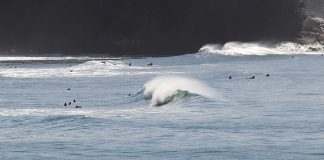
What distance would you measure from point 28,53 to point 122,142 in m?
139

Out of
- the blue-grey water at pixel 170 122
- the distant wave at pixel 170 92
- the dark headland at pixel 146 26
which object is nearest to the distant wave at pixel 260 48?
the dark headland at pixel 146 26

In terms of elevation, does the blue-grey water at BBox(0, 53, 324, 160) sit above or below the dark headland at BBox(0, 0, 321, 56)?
below

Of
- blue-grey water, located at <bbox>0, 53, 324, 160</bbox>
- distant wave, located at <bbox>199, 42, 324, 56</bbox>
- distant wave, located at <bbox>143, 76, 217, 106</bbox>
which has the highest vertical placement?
distant wave, located at <bbox>199, 42, 324, 56</bbox>

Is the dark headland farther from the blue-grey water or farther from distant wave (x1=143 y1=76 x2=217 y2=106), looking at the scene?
distant wave (x1=143 y1=76 x2=217 y2=106)

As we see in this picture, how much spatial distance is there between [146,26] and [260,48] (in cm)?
2344

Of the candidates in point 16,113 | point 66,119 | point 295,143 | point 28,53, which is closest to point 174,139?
point 295,143

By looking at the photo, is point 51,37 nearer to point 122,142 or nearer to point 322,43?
point 322,43

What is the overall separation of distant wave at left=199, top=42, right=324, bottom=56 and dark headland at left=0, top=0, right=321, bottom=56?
96.6 inches

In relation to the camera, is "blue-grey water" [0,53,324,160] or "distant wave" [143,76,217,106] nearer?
"blue-grey water" [0,53,324,160]

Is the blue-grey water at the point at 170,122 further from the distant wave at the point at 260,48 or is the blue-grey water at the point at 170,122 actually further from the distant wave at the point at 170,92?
the distant wave at the point at 260,48

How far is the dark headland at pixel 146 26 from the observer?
161 metres

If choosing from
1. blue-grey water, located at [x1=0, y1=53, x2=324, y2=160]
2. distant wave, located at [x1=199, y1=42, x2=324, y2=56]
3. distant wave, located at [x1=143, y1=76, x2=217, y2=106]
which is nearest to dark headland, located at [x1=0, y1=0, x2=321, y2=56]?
distant wave, located at [x1=199, y1=42, x2=324, y2=56]

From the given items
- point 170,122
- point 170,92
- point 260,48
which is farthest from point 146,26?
point 170,122

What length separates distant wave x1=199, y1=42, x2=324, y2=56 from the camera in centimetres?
14825
